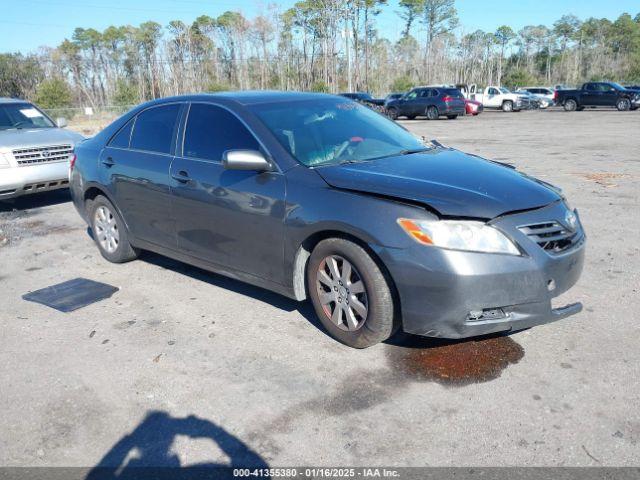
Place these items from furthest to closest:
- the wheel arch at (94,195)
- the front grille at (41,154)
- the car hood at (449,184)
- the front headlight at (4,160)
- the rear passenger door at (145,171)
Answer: the front grille at (41,154)
the front headlight at (4,160)
the wheel arch at (94,195)
the rear passenger door at (145,171)
the car hood at (449,184)

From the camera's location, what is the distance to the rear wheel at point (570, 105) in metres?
35.2

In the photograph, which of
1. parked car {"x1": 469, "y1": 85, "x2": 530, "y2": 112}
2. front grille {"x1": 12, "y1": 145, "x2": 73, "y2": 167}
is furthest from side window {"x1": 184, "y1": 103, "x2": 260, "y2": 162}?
parked car {"x1": 469, "y1": 85, "x2": 530, "y2": 112}

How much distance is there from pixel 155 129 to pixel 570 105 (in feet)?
117

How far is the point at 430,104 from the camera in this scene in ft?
102

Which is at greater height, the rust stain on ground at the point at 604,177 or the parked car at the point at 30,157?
the parked car at the point at 30,157

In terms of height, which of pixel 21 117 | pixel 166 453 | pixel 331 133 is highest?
pixel 21 117

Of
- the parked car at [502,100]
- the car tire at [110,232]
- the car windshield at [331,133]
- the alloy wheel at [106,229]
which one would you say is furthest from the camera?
the parked car at [502,100]

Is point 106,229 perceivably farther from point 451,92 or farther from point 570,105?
point 570,105

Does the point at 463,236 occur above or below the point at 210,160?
below

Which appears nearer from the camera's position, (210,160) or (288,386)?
(288,386)

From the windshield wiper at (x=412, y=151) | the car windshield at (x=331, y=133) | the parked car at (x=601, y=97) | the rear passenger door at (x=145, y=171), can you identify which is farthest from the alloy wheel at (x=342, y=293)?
the parked car at (x=601, y=97)

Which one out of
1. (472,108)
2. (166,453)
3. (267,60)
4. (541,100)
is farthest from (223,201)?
(267,60)

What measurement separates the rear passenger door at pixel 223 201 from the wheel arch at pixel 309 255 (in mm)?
145

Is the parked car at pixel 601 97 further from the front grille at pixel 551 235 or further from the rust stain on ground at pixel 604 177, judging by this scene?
the front grille at pixel 551 235
